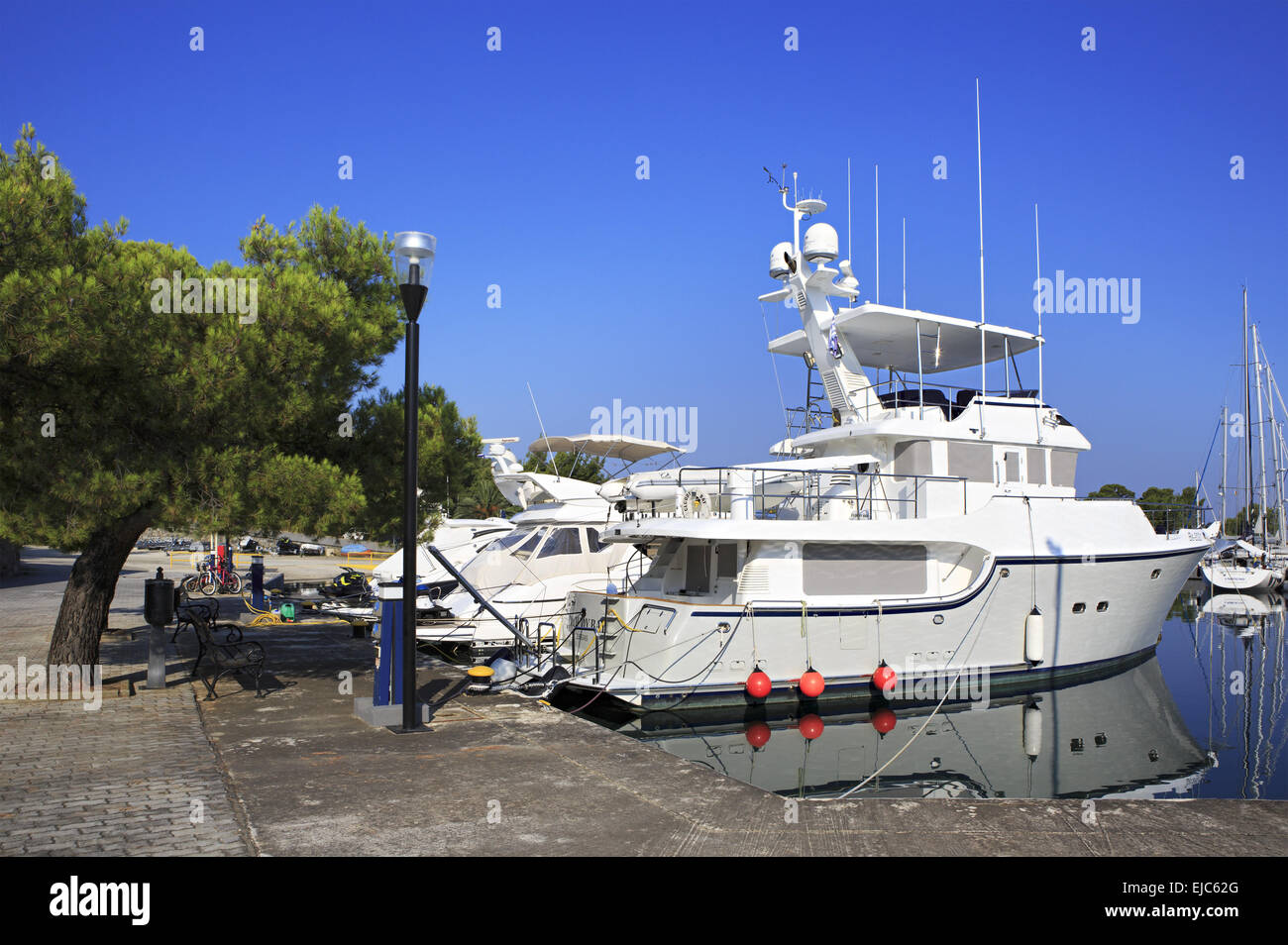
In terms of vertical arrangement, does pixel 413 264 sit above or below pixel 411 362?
above

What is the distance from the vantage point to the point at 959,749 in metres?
12.8

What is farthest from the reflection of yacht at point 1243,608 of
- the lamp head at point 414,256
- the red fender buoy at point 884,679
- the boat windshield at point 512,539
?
the lamp head at point 414,256

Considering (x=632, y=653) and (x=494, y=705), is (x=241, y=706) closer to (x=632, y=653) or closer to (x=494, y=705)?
(x=494, y=705)

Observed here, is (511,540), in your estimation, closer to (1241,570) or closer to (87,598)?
(87,598)

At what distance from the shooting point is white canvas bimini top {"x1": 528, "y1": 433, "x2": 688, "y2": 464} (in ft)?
66.8

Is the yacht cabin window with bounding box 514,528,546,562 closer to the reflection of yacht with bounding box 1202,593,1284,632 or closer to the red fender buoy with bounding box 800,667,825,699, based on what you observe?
the red fender buoy with bounding box 800,667,825,699

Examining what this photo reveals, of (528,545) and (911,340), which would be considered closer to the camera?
(911,340)

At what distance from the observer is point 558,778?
7.20 meters

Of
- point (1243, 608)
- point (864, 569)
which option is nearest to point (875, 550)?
point (864, 569)

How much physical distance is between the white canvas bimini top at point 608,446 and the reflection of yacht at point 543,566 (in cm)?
2

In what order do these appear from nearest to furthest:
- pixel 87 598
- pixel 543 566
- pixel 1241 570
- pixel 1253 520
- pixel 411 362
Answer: pixel 411 362, pixel 87 598, pixel 543 566, pixel 1241 570, pixel 1253 520

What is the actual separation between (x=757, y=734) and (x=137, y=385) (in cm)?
929

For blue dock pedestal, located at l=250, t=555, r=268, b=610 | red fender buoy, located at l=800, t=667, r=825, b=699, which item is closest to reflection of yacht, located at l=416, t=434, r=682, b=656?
red fender buoy, located at l=800, t=667, r=825, b=699
